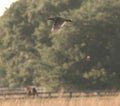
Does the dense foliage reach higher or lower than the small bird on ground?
higher

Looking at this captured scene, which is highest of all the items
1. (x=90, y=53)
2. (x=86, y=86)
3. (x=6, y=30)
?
(x=6, y=30)

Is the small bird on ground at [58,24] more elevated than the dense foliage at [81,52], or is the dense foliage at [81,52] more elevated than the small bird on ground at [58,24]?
the dense foliage at [81,52]

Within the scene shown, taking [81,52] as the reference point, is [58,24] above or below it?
below

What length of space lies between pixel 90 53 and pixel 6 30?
11.3 m

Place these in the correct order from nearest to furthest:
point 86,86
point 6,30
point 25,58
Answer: point 86,86 → point 25,58 → point 6,30

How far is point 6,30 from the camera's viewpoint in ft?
140

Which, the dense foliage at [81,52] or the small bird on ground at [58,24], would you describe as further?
the dense foliage at [81,52]

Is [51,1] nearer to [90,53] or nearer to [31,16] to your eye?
[31,16]

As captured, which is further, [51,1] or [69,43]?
[51,1]

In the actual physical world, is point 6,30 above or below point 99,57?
above

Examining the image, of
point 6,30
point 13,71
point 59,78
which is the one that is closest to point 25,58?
point 13,71

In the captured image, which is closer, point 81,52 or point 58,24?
point 58,24

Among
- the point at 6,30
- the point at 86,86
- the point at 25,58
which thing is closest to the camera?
the point at 86,86

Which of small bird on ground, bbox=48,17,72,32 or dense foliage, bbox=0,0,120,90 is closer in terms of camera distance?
small bird on ground, bbox=48,17,72,32
